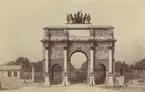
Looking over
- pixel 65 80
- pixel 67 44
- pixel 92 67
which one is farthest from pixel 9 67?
pixel 92 67

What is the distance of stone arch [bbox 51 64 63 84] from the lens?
840 cm

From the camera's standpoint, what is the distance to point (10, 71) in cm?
834

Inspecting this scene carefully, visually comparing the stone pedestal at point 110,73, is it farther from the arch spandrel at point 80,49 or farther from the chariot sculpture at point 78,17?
the chariot sculpture at point 78,17

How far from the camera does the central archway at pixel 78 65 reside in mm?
8590

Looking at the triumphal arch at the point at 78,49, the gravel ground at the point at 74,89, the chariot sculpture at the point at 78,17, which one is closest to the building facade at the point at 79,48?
the triumphal arch at the point at 78,49

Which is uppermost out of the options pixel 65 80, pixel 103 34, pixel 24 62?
pixel 103 34

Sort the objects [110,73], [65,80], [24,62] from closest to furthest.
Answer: [24,62] → [65,80] → [110,73]

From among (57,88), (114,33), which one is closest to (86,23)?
(114,33)

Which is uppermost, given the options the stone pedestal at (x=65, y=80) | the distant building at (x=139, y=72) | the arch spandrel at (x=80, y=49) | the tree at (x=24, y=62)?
the arch spandrel at (x=80, y=49)

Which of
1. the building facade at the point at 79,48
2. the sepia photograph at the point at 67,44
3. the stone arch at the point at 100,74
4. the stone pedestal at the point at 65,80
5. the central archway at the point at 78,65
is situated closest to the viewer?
the sepia photograph at the point at 67,44

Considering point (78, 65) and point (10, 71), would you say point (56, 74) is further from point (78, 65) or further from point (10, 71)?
point (10, 71)

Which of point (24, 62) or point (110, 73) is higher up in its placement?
point (24, 62)

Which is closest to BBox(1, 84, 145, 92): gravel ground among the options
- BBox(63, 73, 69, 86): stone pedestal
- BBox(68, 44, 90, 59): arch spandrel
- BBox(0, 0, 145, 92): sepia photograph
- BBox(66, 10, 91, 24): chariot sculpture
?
BBox(0, 0, 145, 92): sepia photograph

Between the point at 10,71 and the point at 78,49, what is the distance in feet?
3.66
